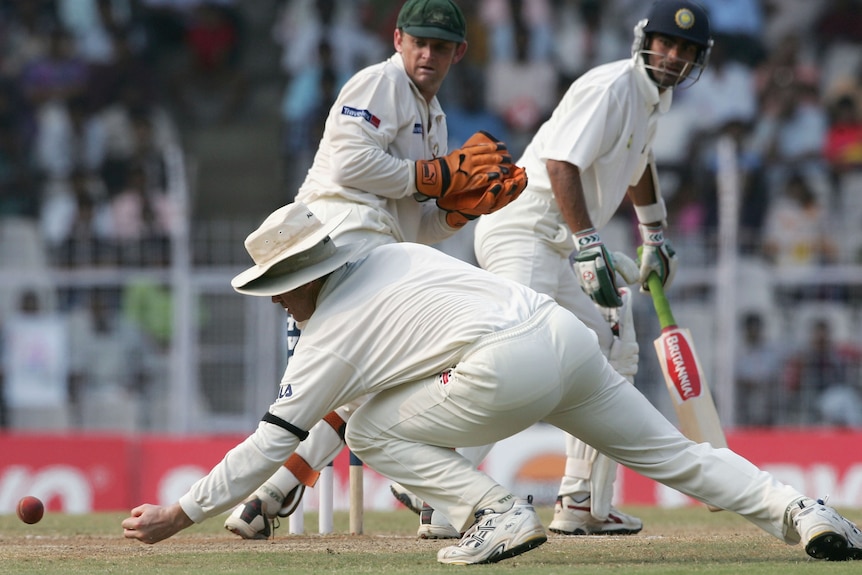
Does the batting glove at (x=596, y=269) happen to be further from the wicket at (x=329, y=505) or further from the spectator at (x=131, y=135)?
the spectator at (x=131, y=135)

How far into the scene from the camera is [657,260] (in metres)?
6.94

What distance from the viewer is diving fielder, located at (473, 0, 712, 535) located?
634 centimetres

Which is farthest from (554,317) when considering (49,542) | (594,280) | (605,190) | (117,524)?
(117,524)

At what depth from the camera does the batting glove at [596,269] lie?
20.5ft

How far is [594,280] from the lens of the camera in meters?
6.27

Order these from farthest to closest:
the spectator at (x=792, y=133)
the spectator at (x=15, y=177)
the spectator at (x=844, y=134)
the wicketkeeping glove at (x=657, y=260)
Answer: the spectator at (x=844, y=134), the spectator at (x=15, y=177), the spectator at (x=792, y=133), the wicketkeeping glove at (x=657, y=260)

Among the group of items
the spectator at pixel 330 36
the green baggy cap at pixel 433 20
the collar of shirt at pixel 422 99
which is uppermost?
the spectator at pixel 330 36

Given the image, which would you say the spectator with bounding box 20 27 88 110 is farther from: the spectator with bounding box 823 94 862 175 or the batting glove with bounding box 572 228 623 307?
the batting glove with bounding box 572 228 623 307

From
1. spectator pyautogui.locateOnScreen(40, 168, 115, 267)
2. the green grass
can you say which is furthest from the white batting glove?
spectator pyautogui.locateOnScreen(40, 168, 115, 267)

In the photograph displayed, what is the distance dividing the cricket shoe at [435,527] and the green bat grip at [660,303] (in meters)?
1.44

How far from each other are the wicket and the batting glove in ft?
4.27

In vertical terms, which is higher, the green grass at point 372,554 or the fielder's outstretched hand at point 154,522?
the fielder's outstretched hand at point 154,522

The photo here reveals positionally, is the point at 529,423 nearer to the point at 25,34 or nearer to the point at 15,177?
the point at 15,177

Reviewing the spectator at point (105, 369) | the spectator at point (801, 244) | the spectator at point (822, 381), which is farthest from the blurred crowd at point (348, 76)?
the spectator at point (822, 381)
